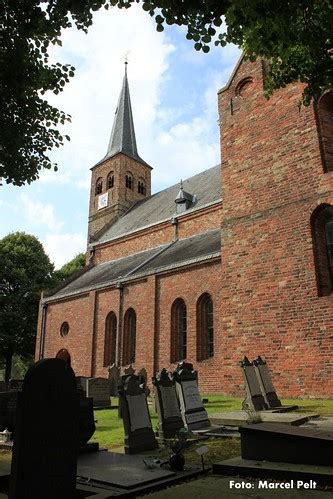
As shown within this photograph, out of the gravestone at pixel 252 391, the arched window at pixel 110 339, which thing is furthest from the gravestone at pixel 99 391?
the arched window at pixel 110 339

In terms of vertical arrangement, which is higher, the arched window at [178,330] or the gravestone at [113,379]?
the arched window at [178,330]

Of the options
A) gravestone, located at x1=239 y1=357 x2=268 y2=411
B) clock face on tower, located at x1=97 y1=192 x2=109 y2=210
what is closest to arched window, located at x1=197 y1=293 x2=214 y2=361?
gravestone, located at x1=239 y1=357 x2=268 y2=411

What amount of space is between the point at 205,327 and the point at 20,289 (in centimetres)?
2105

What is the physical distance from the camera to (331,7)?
6969 mm

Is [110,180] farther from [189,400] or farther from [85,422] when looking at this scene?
[85,422]

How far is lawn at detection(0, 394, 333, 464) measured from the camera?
19.0 ft

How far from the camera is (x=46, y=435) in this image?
377cm

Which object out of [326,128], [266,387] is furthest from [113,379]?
[326,128]

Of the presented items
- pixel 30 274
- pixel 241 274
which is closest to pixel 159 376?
pixel 241 274

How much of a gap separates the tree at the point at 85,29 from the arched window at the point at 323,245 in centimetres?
493

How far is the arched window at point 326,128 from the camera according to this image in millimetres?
12422

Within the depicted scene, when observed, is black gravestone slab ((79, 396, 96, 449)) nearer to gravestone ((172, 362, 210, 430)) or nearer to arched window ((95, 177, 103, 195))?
gravestone ((172, 362, 210, 430))

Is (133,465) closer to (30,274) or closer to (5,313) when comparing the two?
(5,313)

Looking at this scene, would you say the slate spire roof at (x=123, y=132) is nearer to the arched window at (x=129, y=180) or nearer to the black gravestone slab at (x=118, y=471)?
the arched window at (x=129, y=180)
